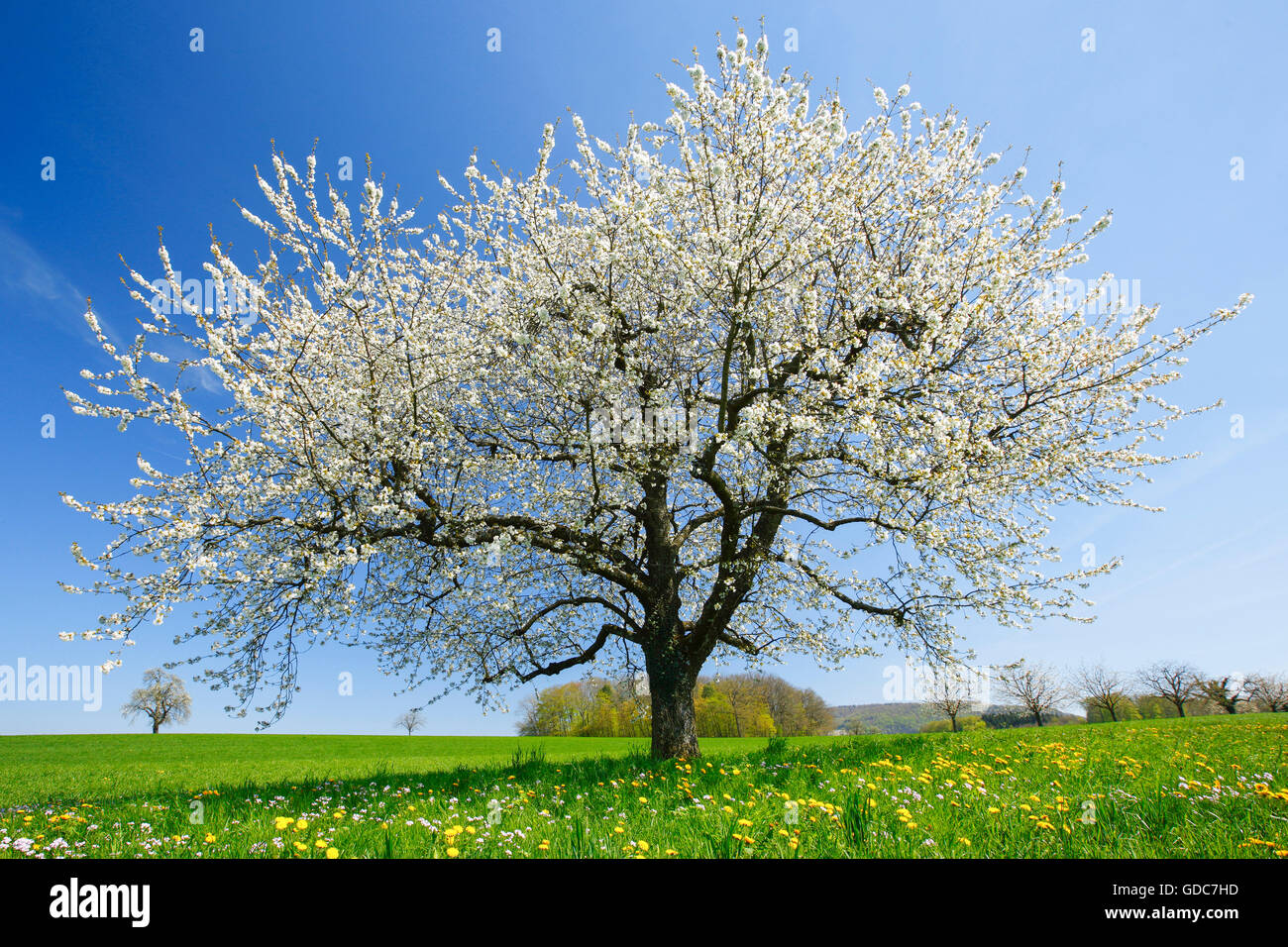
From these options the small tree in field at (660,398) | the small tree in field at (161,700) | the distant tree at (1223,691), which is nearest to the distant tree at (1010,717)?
the distant tree at (1223,691)

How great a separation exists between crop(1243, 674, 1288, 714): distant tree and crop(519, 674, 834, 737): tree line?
135 ft

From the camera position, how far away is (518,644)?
13195 millimetres

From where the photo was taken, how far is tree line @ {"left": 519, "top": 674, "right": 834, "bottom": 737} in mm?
46281

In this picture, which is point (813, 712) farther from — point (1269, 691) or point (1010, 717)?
point (1269, 691)

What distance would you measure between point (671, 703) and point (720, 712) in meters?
45.3

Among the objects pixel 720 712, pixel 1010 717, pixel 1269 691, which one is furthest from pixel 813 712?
pixel 1269 691

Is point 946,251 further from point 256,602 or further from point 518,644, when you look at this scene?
point 256,602

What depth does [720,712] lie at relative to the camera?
53.2 m

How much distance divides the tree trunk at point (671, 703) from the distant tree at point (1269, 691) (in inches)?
2992
